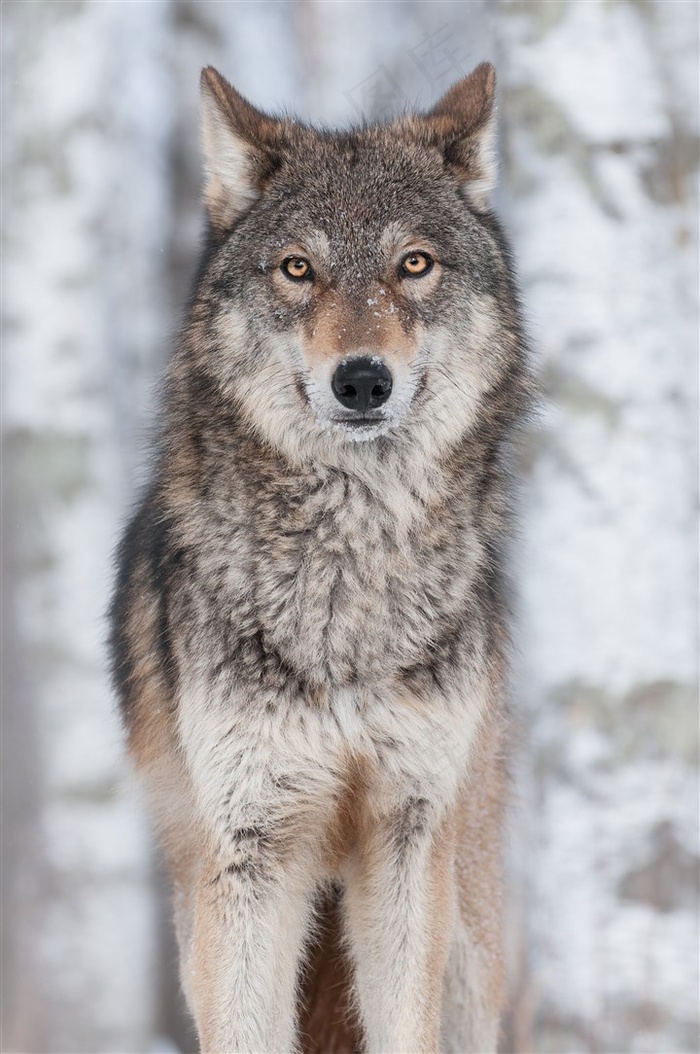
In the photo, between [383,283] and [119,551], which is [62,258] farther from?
[383,283]

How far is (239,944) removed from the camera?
2.80 metres

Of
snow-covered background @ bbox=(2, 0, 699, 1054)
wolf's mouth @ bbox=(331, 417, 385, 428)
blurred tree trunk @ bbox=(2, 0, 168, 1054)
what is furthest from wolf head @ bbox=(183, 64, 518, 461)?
blurred tree trunk @ bbox=(2, 0, 168, 1054)

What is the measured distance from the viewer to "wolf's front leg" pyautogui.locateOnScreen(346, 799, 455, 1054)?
293 cm

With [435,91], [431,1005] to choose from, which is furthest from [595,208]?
[431,1005]

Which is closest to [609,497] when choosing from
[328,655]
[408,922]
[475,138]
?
[475,138]

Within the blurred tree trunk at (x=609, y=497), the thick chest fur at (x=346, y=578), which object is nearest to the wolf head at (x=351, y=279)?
the thick chest fur at (x=346, y=578)

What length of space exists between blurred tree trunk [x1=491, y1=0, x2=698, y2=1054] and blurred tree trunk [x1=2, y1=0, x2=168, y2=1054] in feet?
9.72

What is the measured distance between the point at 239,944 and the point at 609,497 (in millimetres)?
2884

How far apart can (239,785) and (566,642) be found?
2548 mm

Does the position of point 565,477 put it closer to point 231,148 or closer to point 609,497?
point 609,497

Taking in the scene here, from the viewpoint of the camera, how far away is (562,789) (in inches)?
193

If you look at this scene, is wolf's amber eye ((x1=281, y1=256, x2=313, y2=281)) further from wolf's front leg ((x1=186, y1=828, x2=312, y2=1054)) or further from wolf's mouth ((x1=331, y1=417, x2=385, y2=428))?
wolf's front leg ((x1=186, y1=828, x2=312, y2=1054))

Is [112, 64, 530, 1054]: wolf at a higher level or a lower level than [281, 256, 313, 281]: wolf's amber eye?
lower

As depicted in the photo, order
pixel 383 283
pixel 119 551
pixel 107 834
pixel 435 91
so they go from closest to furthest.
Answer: pixel 383 283
pixel 119 551
pixel 435 91
pixel 107 834
